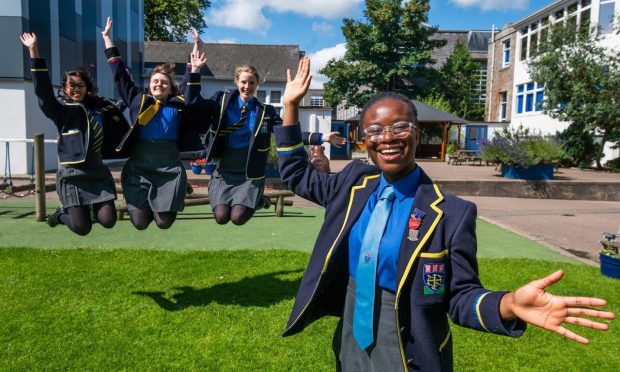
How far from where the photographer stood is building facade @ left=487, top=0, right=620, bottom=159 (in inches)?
1017

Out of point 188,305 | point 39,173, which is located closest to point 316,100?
point 39,173

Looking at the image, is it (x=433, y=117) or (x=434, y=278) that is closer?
Answer: (x=434, y=278)

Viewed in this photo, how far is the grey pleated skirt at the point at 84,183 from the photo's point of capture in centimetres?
421

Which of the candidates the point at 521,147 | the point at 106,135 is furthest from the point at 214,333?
the point at 521,147

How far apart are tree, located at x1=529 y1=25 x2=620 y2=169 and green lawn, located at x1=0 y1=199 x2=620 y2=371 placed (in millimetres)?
15262

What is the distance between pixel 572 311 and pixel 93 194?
379 centimetres

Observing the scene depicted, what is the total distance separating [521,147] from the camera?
18500mm

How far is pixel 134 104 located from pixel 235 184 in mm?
1072

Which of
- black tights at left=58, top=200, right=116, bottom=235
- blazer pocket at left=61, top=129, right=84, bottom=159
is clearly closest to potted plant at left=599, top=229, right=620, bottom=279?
black tights at left=58, top=200, right=116, bottom=235

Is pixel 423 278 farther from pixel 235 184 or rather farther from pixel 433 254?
pixel 235 184

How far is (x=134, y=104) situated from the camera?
414cm

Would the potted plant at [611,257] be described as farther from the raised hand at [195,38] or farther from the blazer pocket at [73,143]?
the blazer pocket at [73,143]

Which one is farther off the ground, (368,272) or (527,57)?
(527,57)

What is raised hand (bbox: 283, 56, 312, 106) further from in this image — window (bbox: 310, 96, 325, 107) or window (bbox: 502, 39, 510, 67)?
window (bbox: 310, 96, 325, 107)
